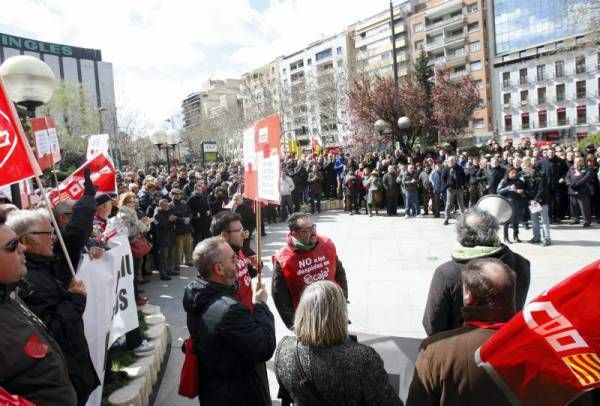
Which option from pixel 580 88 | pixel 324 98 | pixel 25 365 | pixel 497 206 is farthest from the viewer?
pixel 580 88

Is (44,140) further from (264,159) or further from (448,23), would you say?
(448,23)

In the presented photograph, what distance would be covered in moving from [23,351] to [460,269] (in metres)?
2.55

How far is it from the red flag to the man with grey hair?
2.87 m

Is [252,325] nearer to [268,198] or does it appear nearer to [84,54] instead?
[268,198]

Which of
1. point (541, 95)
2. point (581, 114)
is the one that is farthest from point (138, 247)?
point (541, 95)

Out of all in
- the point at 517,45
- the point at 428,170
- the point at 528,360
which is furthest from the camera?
the point at 517,45

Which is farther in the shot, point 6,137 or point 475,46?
point 475,46

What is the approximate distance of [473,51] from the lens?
2699 inches

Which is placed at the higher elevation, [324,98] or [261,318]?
[324,98]

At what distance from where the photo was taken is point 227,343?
104 inches

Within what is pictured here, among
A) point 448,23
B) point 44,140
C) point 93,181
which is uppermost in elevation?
point 448,23

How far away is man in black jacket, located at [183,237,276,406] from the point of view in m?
2.61

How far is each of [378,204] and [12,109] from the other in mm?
13155

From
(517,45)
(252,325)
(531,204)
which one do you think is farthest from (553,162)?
(517,45)
